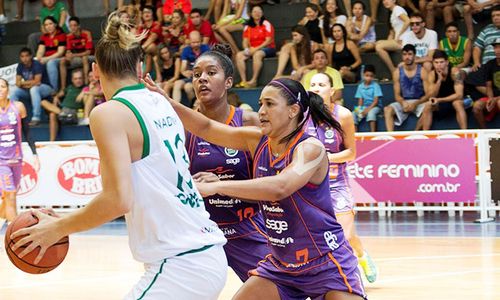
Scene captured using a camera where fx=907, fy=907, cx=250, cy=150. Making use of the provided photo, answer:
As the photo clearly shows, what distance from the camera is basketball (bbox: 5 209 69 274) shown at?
342 cm

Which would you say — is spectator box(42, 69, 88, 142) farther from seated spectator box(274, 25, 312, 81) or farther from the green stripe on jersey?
the green stripe on jersey

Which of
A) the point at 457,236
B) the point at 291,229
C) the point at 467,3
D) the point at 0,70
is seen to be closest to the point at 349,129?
the point at 291,229

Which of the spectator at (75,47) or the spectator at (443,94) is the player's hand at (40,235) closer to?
the spectator at (443,94)

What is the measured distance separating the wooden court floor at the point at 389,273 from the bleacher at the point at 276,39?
10.7 feet

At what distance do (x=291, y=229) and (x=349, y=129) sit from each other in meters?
3.01

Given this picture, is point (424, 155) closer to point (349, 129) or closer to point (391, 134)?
point (391, 134)

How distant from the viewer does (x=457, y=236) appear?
10.6m

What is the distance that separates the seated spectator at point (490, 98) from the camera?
12336 mm

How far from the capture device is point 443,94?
12.7m

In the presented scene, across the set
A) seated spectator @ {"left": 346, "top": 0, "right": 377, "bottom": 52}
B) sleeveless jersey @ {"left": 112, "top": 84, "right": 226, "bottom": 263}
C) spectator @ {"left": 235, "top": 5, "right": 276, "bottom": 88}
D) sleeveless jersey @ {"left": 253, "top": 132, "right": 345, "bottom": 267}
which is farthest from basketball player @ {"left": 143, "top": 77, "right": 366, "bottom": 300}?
spectator @ {"left": 235, "top": 5, "right": 276, "bottom": 88}

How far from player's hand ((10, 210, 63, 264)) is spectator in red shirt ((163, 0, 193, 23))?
12.6m

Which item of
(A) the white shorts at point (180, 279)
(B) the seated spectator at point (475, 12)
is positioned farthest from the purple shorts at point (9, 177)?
(A) the white shorts at point (180, 279)

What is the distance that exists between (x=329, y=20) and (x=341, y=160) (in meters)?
7.54

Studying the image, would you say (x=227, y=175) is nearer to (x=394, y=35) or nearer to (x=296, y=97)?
(x=296, y=97)
